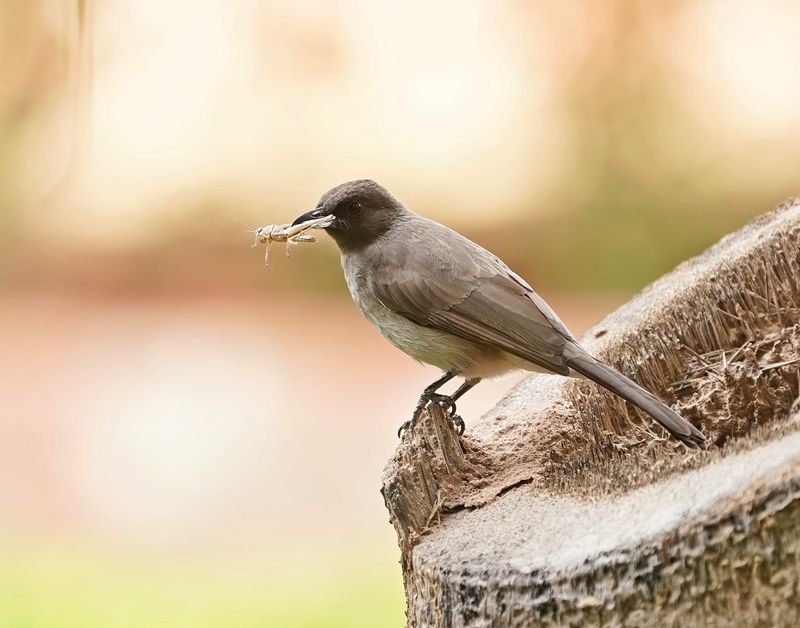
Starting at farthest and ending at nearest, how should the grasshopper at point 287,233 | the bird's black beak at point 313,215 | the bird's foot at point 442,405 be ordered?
the bird's black beak at point 313,215
the grasshopper at point 287,233
the bird's foot at point 442,405

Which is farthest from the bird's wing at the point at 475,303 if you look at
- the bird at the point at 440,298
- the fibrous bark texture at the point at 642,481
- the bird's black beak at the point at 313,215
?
the bird's black beak at the point at 313,215

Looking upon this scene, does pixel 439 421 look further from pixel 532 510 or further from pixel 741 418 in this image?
pixel 741 418

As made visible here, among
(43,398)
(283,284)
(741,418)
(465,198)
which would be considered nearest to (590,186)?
(465,198)

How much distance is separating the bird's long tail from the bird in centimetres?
1

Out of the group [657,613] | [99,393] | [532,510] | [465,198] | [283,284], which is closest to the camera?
[657,613]

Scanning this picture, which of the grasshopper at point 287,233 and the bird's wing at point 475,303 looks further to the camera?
the grasshopper at point 287,233

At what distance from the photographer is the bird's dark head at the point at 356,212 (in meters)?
3.48

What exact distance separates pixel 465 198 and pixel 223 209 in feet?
7.65

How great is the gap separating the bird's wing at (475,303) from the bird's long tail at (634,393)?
0.57 ft

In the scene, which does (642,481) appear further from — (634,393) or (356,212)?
(356,212)

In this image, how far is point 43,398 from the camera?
8508 millimetres

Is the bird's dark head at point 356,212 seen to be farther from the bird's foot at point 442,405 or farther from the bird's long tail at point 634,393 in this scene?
the bird's long tail at point 634,393

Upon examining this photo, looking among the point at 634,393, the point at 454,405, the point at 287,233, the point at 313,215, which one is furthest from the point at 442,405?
the point at 313,215

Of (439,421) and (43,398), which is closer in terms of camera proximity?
(439,421)
